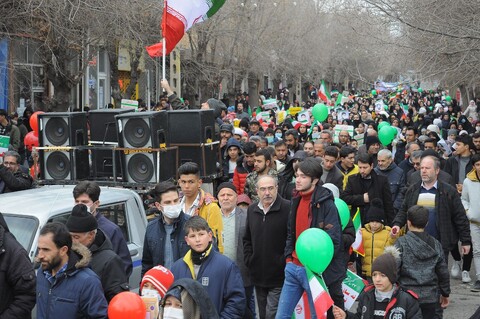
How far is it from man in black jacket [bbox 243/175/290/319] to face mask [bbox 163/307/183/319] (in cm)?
296

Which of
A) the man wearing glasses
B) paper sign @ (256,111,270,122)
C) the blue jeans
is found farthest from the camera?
paper sign @ (256,111,270,122)

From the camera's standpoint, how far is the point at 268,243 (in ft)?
24.8

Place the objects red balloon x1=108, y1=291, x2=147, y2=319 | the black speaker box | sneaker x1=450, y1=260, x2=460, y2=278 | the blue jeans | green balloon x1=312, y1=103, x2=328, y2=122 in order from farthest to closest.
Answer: green balloon x1=312, y1=103, x2=328, y2=122 < sneaker x1=450, y1=260, x2=460, y2=278 < the black speaker box < the blue jeans < red balloon x1=108, y1=291, x2=147, y2=319

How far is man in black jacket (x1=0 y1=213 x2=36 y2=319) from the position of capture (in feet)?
18.5

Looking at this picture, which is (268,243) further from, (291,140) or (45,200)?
(291,140)

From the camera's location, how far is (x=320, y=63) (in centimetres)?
5725

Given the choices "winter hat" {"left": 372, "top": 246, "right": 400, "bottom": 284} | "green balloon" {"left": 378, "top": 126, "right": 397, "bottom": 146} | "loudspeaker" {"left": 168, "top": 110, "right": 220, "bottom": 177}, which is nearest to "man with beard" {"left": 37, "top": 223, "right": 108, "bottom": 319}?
"winter hat" {"left": 372, "top": 246, "right": 400, "bottom": 284}

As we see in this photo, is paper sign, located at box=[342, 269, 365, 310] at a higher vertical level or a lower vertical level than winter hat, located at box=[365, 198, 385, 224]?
lower

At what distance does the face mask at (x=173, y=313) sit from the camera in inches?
181

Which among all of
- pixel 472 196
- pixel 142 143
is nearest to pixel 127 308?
pixel 142 143

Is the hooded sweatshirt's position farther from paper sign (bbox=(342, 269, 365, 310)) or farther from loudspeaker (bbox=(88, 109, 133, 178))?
loudspeaker (bbox=(88, 109, 133, 178))

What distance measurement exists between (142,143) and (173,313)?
6177 mm

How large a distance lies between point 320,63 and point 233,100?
17.5m

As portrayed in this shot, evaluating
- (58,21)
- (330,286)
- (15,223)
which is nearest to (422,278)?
(330,286)
